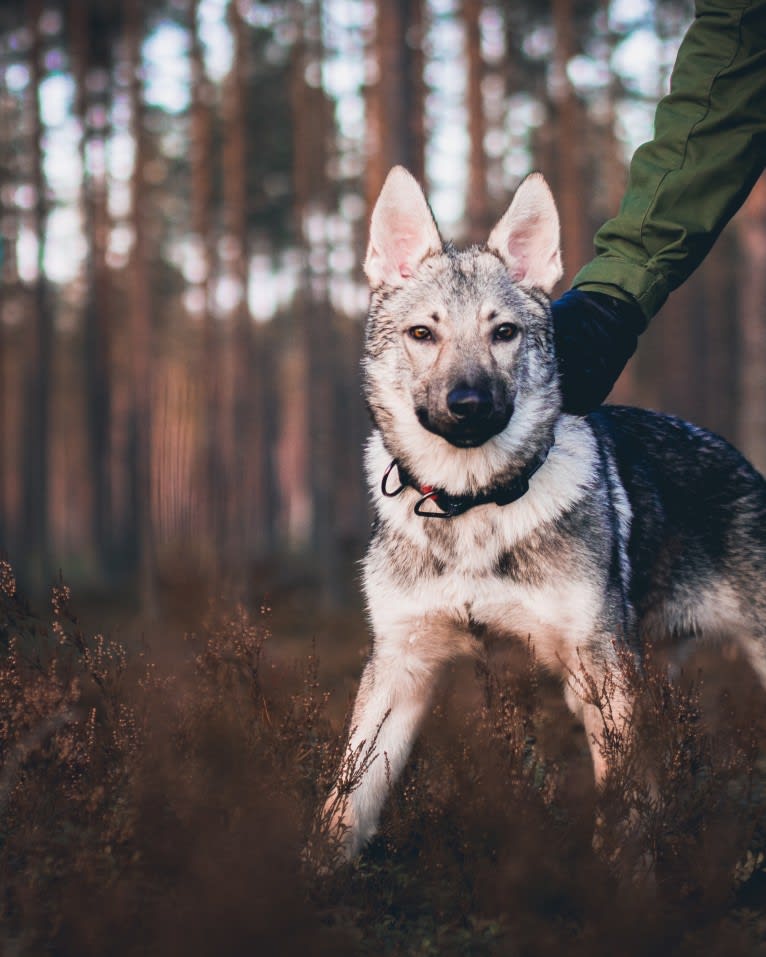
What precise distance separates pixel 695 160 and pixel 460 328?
1075 millimetres

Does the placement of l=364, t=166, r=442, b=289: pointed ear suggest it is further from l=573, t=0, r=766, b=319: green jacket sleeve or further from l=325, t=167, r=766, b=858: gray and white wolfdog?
l=573, t=0, r=766, b=319: green jacket sleeve

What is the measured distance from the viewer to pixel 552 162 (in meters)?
22.7

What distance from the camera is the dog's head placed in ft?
11.7

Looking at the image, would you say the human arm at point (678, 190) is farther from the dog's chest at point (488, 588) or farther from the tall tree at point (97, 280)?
the tall tree at point (97, 280)

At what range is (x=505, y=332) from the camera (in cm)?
373

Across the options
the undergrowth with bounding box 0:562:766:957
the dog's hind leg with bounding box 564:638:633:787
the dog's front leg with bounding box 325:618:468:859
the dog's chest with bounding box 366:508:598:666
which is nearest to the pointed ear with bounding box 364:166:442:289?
the dog's chest with bounding box 366:508:598:666

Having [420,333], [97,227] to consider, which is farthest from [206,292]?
[420,333]

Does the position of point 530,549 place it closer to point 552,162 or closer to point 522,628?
point 522,628

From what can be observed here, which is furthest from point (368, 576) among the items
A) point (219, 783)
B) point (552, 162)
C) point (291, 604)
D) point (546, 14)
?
point (552, 162)

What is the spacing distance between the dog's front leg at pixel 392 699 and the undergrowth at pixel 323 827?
111 mm

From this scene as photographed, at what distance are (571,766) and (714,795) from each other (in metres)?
1.41

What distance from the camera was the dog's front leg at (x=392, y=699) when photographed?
354 centimetres

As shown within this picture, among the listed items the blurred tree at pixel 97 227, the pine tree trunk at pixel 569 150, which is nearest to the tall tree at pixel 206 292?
the blurred tree at pixel 97 227

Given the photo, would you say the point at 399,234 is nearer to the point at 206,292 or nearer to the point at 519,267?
the point at 519,267
